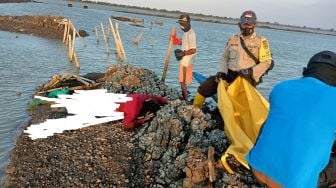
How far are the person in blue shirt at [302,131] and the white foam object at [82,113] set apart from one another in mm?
5519

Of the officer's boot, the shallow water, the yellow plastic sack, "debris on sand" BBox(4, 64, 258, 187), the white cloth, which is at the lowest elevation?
the shallow water

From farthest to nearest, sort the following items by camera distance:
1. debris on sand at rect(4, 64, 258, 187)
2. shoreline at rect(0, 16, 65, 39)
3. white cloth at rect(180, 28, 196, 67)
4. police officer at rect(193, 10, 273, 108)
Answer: shoreline at rect(0, 16, 65, 39), white cloth at rect(180, 28, 196, 67), police officer at rect(193, 10, 273, 108), debris on sand at rect(4, 64, 258, 187)

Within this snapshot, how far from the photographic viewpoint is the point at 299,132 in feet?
8.55

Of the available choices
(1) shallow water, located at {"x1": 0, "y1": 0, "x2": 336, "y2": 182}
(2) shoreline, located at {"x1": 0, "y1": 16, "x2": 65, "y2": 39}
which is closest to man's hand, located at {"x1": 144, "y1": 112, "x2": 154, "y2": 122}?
(1) shallow water, located at {"x1": 0, "y1": 0, "x2": 336, "y2": 182}

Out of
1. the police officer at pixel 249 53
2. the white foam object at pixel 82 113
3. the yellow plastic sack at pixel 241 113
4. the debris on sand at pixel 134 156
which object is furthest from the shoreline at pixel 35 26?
the yellow plastic sack at pixel 241 113

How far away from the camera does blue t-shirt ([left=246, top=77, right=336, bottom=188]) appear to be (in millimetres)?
2570

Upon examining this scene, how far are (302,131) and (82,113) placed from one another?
615cm

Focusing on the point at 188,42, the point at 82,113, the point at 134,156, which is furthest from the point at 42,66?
the point at 134,156

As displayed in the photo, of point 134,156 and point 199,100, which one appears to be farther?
point 199,100

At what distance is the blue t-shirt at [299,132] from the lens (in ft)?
8.43

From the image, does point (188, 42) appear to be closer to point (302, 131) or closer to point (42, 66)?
point (302, 131)

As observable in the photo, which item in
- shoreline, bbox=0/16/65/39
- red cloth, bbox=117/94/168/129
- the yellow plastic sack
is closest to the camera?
the yellow plastic sack

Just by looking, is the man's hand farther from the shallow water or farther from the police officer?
the shallow water

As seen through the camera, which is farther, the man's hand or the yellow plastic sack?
the man's hand
